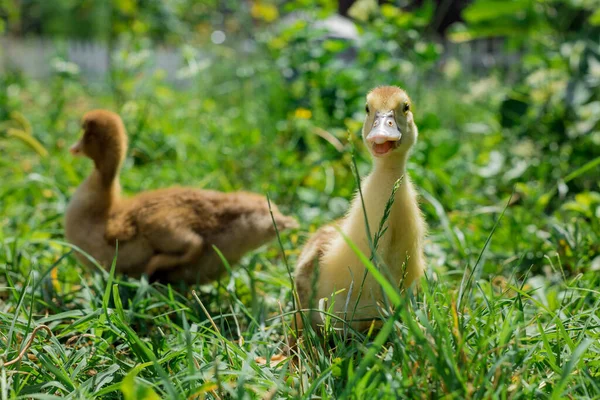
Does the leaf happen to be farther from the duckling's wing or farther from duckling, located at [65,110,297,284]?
the duckling's wing

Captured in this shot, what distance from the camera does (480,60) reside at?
12.4 m

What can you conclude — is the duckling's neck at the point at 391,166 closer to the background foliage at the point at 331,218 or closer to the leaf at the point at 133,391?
the background foliage at the point at 331,218

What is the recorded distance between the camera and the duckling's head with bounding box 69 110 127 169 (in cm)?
299

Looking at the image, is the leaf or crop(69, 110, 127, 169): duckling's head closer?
the leaf

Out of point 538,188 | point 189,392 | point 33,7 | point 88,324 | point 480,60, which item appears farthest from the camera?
point 33,7

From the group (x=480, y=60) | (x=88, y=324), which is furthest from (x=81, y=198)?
(x=480, y=60)

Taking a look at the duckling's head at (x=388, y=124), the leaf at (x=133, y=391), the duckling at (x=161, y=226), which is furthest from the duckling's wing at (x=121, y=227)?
the leaf at (x=133, y=391)

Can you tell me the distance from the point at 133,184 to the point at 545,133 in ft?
10.2

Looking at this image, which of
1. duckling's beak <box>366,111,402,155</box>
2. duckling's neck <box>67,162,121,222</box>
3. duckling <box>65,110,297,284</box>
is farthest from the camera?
duckling's neck <box>67,162,121,222</box>

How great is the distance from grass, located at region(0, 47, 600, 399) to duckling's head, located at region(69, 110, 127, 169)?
508mm

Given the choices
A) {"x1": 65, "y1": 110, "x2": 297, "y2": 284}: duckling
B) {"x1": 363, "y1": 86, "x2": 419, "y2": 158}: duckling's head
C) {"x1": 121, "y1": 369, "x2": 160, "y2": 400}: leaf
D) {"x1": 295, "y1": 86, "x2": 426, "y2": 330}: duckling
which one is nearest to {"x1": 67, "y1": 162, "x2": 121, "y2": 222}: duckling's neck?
{"x1": 65, "y1": 110, "x2": 297, "y2": 284}: duckling

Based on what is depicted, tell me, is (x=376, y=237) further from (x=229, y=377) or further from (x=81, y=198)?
(x=81, y=198)

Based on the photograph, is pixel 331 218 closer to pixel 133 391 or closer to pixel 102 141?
pixel 102 141

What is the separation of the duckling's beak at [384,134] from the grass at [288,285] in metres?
0.42
